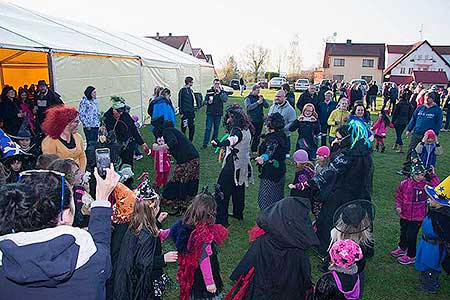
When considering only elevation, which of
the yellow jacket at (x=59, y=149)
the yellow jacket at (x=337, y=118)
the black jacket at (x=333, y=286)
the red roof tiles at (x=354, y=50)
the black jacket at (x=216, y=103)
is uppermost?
the red roof tiles at (x=354, y=50)

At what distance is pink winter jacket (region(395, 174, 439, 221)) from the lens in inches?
194

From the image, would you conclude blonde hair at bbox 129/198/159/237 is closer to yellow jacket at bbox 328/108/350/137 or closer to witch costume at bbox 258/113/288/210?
witch costume at bbox 258/113/288/210

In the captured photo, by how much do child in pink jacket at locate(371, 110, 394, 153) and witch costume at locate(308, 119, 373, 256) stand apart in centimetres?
627

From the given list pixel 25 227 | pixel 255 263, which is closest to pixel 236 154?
pixel 255 263

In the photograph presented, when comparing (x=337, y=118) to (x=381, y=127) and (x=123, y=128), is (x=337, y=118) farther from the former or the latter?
(x=123, y=128)

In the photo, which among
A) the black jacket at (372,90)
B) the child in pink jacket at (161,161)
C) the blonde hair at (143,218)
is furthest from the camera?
the black jacket at (372,90)

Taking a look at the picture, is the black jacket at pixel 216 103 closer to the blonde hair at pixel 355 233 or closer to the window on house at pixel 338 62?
the blonde hair at pixel 355 233

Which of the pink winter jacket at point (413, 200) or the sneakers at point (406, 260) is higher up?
the pink winter jacket at point (413, 200)

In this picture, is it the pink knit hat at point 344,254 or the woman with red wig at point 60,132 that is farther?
the woman with red wig at point 60,132

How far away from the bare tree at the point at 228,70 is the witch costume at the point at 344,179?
4643 cm

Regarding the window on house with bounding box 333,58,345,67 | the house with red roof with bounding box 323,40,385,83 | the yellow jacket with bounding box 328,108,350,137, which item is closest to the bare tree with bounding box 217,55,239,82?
the house with red roof with bounding box 323,40,385,83

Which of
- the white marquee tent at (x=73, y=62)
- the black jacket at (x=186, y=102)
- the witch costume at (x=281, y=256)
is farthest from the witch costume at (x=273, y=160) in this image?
the black jacket at (x=186, y=102)

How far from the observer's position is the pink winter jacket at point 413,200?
494 cm

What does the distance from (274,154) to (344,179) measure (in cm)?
123
